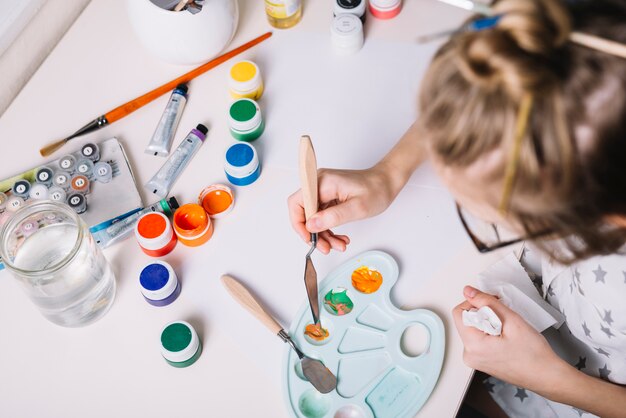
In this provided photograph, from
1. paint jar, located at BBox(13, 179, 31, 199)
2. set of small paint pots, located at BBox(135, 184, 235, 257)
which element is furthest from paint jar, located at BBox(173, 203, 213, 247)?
paint jar, located at BBox(13, 179, 31, 199)

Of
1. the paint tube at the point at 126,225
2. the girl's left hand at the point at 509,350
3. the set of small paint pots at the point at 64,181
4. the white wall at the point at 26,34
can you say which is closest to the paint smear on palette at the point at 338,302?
the girl's left hand at the point at 509,350

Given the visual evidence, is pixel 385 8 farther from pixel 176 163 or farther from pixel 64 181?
pixel 64 181

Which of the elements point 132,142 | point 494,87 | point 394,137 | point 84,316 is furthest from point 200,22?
point 494,87

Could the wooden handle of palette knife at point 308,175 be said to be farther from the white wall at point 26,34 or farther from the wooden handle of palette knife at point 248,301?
the white wall at point 26,34

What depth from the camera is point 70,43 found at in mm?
908

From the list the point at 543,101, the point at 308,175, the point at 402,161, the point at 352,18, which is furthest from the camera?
the point at 352,18

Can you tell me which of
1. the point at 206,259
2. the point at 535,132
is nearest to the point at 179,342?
the point at 206,259

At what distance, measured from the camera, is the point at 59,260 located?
2.22 feet

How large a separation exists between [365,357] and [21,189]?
0.49 metres

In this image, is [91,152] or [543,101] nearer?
[543,101]

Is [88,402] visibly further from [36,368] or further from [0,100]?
[0,100]

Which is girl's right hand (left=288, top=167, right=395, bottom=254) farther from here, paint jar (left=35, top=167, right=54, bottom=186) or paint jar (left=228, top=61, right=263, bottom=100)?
paint jar (left=35, top=167, right=54, bottom=186)

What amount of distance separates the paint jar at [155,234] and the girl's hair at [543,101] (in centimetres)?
39

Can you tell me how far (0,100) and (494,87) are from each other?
0.77 metres
